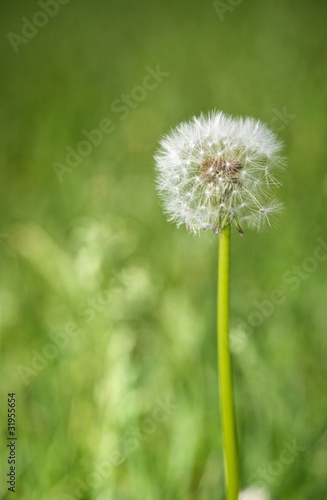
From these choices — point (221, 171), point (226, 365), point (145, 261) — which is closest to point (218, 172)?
point (221, 171)

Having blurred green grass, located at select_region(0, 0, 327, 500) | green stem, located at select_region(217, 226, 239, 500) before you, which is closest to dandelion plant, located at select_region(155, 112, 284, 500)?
green stem, located at select_region(217, 226, 239, 500)

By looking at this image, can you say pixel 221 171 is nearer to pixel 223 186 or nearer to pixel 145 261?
pixel 223 186

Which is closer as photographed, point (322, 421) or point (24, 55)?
point (322, 421)

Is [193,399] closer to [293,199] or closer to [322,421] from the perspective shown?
[322,421]

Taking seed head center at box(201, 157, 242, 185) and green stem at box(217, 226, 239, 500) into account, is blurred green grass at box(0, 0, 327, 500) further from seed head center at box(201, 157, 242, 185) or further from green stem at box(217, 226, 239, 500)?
seed head center at box(201, 157, 242, 185)

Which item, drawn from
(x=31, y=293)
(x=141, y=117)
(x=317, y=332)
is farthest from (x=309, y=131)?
(x=31, y=293)

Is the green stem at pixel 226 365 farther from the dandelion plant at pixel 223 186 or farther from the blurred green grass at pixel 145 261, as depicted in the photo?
the blurred green grass at pixel 145 261
